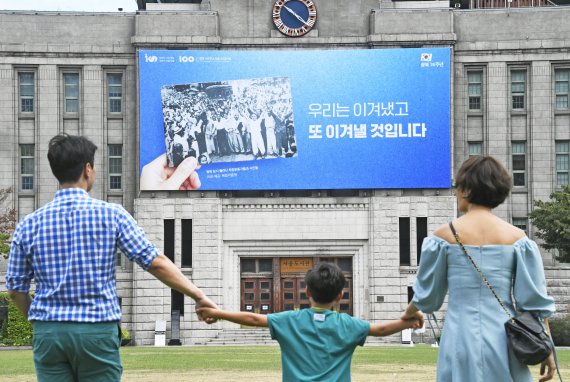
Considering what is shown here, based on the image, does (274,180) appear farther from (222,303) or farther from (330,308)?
(330,308)

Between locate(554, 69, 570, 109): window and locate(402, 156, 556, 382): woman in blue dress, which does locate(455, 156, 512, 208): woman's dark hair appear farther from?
locate(554, 69, 570, 109): window

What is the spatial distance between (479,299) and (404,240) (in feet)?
190

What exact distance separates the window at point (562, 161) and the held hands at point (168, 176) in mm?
17732

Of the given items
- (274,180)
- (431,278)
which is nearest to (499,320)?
(431,278)

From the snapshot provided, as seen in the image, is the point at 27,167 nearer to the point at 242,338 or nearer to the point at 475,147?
the point at 242,338

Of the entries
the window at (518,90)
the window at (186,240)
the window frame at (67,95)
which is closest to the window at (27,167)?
the window frame at (67,95)

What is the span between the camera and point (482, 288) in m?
8.77

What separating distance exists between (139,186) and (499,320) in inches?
2306

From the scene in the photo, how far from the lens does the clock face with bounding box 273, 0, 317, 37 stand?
67.3 m

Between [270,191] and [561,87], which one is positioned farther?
[561,87]

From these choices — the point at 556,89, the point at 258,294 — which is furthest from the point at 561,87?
the point at 258,294

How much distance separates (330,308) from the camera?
9445 millimetres

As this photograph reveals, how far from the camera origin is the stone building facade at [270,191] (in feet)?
216

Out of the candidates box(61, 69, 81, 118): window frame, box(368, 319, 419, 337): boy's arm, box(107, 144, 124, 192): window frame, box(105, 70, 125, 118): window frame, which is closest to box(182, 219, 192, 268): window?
box(107, 144, 124, 192): window frame
